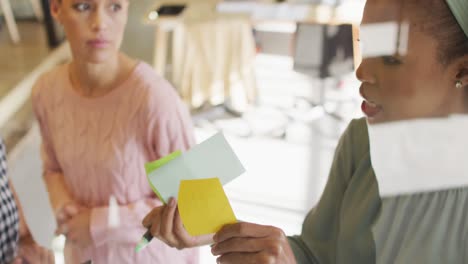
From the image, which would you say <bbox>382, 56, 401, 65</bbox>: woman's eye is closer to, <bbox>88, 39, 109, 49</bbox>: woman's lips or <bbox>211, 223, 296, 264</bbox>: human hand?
<bbox>211, 223, 296, 264</bbox>: human hand

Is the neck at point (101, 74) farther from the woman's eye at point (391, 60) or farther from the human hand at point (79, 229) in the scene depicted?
the woman's eye at point (391, 60)

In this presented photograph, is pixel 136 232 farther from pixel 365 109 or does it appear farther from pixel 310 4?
pixel 310 4

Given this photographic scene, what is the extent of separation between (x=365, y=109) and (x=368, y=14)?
0.11 metres

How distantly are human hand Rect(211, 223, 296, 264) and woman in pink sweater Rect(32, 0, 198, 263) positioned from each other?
25 cm

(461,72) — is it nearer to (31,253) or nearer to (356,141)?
(356,141)

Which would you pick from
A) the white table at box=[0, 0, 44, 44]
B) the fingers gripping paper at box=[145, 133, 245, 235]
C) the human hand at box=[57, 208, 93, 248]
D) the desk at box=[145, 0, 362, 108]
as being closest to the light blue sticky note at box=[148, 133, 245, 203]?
the fingers gripping paper at box=[145, 133, 245, 235]

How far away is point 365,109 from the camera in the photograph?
60 centimetres

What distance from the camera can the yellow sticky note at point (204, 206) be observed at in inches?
21.2

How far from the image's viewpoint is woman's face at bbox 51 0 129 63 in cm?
81

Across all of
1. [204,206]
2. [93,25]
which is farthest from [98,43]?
[204,206]

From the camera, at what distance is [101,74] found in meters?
0.88

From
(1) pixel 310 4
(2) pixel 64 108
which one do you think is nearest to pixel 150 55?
(1) pixel 310 4

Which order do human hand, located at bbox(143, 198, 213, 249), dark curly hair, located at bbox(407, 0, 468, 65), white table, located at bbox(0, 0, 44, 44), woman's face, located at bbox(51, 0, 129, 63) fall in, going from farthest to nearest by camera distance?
white table, located at bbox(0, 0, 44, 44), woman's face, located at bbox(51, 0, 129, 63), human hand, located at bbox(143, 198, 213, 249), dark curly hair, located at bbox(407, 0, 468, 65)

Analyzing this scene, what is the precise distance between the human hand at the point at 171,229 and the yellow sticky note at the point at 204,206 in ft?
0.14
